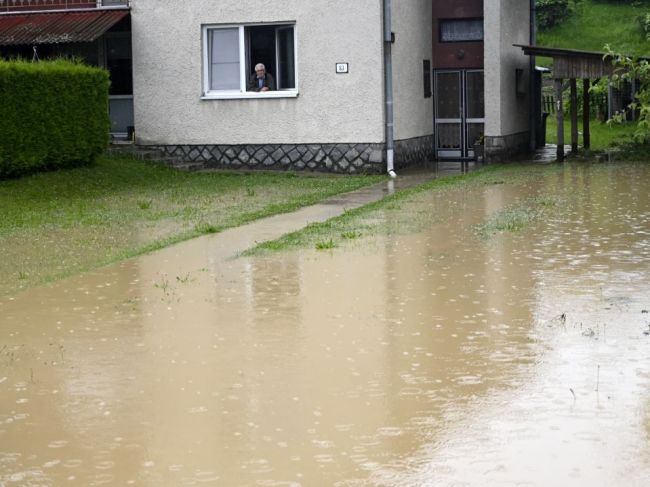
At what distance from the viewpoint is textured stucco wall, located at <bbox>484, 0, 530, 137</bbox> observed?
27.8 meters

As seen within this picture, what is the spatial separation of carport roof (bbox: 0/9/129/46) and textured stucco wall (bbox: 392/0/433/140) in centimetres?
586

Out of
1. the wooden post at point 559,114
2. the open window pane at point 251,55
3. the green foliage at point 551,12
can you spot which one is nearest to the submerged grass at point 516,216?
the wooden post at point 559,114

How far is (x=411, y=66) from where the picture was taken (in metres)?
27.6

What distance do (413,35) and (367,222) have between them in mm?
11904

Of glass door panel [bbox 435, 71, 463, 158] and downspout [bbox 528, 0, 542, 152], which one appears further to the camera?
downspout [bbox 528, 0, 542, 152]

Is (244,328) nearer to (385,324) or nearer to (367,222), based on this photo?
(385,324)

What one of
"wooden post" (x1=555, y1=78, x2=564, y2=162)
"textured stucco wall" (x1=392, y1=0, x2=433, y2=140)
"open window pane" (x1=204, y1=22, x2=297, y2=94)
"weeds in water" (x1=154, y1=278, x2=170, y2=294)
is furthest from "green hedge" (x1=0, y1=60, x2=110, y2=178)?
"weeds in water" (x1=154, y1=278, x2=170, y2=294)

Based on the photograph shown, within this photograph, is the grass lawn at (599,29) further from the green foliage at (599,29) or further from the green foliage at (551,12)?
the green foliage at (551,12)

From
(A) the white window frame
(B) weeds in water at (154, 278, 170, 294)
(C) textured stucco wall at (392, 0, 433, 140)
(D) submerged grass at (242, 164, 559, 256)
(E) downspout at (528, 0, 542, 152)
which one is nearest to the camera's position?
(B) weeds in water at (154, 278, 170, 294)

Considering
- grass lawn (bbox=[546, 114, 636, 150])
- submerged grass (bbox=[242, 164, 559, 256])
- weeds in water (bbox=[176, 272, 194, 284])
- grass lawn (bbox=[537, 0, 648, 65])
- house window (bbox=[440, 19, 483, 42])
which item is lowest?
weeds in water (bbox=[176, 272, 194, 284])

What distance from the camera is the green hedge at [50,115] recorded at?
70.7 ft

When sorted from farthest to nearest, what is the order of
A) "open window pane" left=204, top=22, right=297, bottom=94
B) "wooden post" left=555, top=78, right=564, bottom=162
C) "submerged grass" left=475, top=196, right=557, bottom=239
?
"wooden post" left=555, top=78, right=564, bottom=162, "open window pane" left=204, top=22, right=297, bottom=94, "submerged grass" left=475, top=196, right=557, bottom=239

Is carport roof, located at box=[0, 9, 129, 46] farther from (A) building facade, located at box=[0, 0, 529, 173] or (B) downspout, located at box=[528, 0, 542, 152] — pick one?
(B) downspout, located at box=[528, 0, 542, 152]

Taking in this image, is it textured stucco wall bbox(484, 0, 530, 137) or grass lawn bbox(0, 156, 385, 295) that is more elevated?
textured stucco wall bbox(484, 0, 530, 137)
